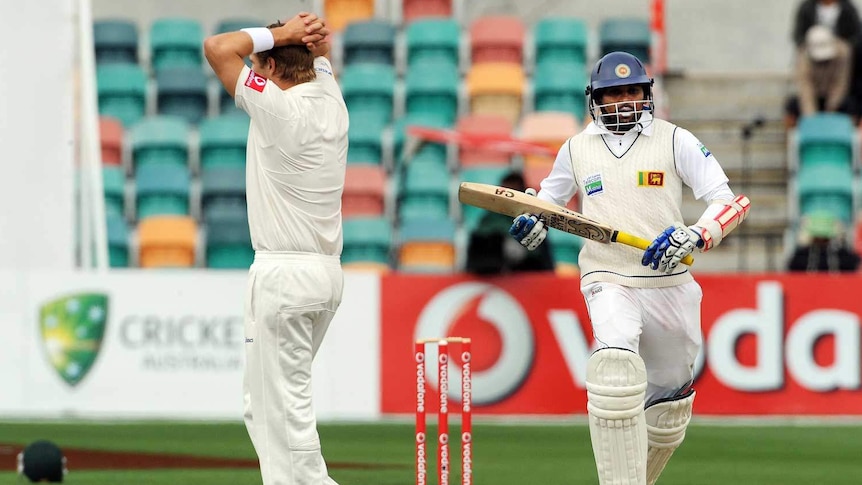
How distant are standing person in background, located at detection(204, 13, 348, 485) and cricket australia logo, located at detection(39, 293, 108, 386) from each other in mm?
5465

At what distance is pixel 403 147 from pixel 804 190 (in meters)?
3.44

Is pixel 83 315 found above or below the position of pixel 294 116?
below

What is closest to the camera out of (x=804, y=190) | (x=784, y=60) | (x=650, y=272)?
(x=650, y=272)

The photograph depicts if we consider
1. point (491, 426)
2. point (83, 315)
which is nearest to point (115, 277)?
point (83, 315)

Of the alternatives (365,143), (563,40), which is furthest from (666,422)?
(563,40)

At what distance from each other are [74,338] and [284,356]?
568 centimetres

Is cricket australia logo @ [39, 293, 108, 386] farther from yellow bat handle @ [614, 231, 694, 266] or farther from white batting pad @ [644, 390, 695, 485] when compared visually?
yellow bat handle @ [614, 231, 694, 266]

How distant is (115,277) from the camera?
10.7 meters

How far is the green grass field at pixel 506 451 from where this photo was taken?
24.5 ft

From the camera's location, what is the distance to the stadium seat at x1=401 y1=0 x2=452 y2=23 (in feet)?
48.0

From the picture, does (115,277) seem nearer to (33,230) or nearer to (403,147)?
(33,230)

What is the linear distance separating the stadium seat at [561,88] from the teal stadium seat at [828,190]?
206 cm

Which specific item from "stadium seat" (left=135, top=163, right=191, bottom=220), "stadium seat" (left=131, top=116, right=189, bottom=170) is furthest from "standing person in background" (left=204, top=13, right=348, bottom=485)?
"stadium seat" (left=131, top=116, right=189, bottom=170)

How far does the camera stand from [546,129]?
13.2 metres
